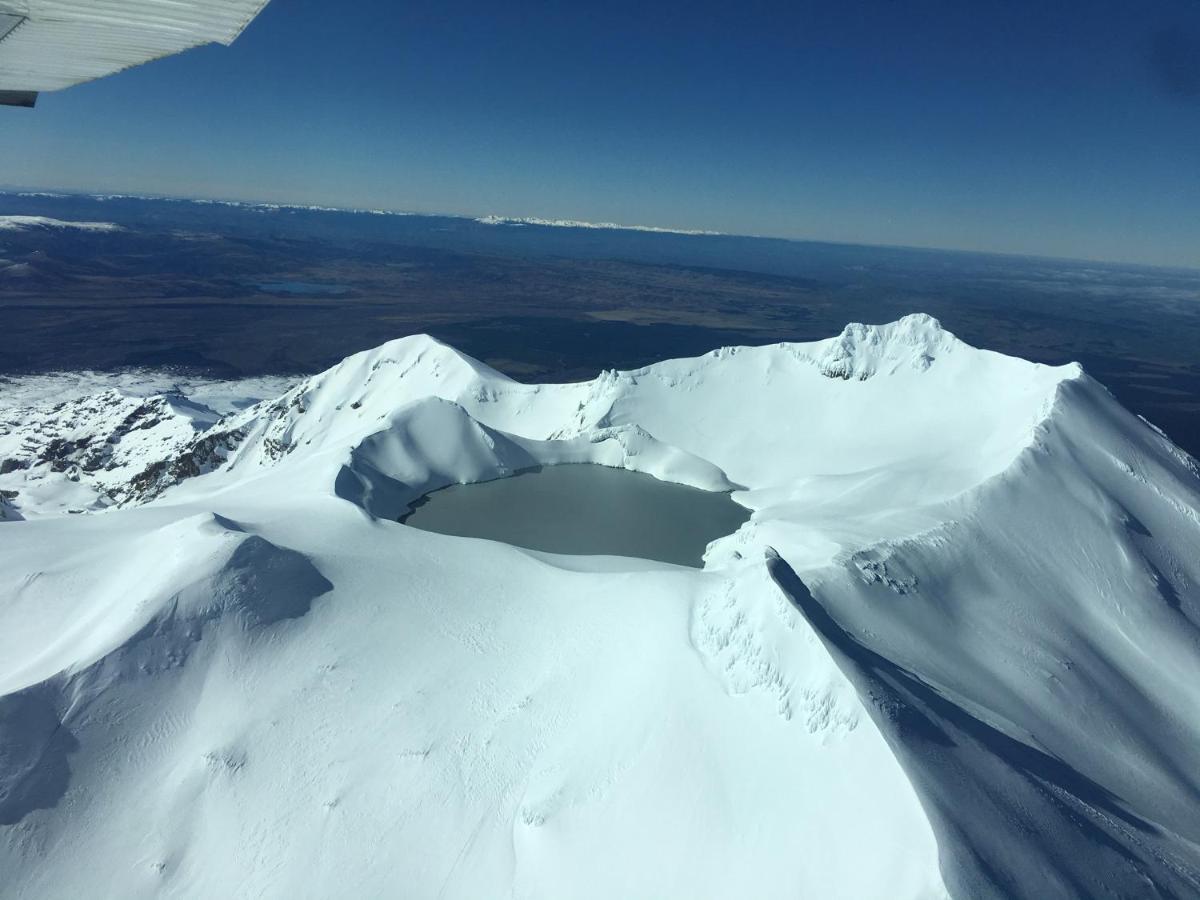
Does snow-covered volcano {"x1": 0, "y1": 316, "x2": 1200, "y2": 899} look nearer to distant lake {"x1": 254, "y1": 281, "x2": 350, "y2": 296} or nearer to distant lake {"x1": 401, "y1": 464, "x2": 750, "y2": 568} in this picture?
distant lake {"x1": 401, "y1": 464, "x2": 750, "y2": 568}

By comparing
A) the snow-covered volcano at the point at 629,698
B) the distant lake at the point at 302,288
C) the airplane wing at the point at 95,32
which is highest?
the airplane wing at the point at 95,32

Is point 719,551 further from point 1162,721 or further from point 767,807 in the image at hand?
point 767,807

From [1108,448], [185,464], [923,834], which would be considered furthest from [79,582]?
[1108,448]

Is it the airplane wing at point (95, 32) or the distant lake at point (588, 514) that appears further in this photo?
the distant lake at point (588, 514)

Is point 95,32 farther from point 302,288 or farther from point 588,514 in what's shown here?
point 302,288

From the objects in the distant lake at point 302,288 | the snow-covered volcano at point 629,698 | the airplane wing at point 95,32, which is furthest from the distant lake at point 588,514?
the distant lake at point 302,288

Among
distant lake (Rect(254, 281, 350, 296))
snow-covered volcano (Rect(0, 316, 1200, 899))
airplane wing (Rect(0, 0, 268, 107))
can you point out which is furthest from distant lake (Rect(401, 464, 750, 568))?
distant lake (Rect(254, 281, 350, 296))

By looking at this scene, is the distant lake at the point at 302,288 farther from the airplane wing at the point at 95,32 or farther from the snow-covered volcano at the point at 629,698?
the airplane wing at the point at 95,32
